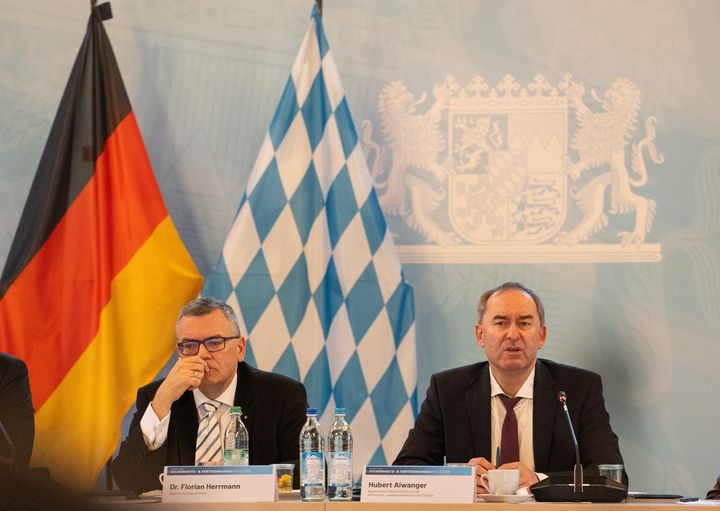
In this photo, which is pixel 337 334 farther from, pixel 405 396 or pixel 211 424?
pixel 211 424

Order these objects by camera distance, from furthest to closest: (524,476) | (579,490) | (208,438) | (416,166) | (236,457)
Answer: (416,166), (208,438), (236,457), (524,476), (579,490)

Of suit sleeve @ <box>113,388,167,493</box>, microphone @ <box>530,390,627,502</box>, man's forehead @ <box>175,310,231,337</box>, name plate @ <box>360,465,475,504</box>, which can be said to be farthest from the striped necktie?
microphone @ <box>530,390,627,502</box>

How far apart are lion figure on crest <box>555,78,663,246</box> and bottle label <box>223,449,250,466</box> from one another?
7.09 ft

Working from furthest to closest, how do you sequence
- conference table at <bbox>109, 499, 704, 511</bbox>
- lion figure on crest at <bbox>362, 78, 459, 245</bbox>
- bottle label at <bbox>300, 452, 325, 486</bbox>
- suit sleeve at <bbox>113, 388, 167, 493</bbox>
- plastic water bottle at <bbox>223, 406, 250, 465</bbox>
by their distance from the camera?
1. lion figure on crest at <bbox>362, 78, 459, 245</bbox>
2. suit sleeve at <bbox>113, 388, 167, 493</bbox>
3. plastic water bottle at <bbox>223, 406, 250, 465</bbox>
4. bottle label at <bbox>300, 452, 325, 486</bbox>
5. conference table at <bbox>109, 499, 704, 511</bbox>

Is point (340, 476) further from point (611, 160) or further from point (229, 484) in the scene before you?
point (611, 160)

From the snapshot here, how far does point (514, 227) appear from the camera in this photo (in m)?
4.49

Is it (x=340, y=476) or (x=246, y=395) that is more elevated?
(x=246, y=395)


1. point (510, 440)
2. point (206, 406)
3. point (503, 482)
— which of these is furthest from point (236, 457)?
point (510, 440)

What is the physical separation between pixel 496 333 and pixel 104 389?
1.80 meters

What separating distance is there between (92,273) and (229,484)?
212 cm

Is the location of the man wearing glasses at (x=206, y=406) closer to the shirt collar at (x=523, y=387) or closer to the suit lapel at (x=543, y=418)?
the shirt collar at (x=523, y=387)

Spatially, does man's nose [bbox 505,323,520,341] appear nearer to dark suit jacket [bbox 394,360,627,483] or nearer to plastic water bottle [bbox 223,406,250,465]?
dark suit jacket [bbox 394,360,627,483]

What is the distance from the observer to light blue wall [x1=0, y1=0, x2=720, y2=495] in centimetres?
436

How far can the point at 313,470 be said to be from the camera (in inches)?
96.0
